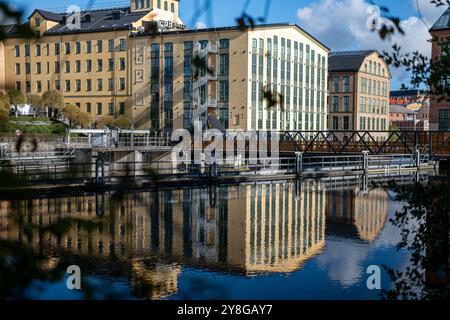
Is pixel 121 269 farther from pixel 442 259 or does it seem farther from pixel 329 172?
pixel 329 172

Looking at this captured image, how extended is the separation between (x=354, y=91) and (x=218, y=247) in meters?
67.3

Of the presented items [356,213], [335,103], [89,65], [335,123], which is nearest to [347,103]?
[335,103]

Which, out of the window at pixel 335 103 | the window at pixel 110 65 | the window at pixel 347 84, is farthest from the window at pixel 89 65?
the window at pixel 347 84

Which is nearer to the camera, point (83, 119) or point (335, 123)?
point (83, 119)

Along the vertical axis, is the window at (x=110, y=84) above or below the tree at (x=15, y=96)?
above

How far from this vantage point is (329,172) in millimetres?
40031

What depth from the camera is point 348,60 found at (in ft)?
263

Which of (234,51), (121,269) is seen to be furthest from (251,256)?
(234,51)

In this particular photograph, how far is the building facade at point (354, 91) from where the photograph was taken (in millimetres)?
78125

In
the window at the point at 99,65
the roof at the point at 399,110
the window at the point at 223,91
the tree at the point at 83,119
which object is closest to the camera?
the window at the point at 223,91

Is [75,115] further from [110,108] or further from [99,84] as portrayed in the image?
[99,84]

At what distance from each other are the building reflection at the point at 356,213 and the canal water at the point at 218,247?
1.6 inches

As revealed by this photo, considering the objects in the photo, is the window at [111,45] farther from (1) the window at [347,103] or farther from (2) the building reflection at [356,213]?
(2) the building reflection at [356,213]
